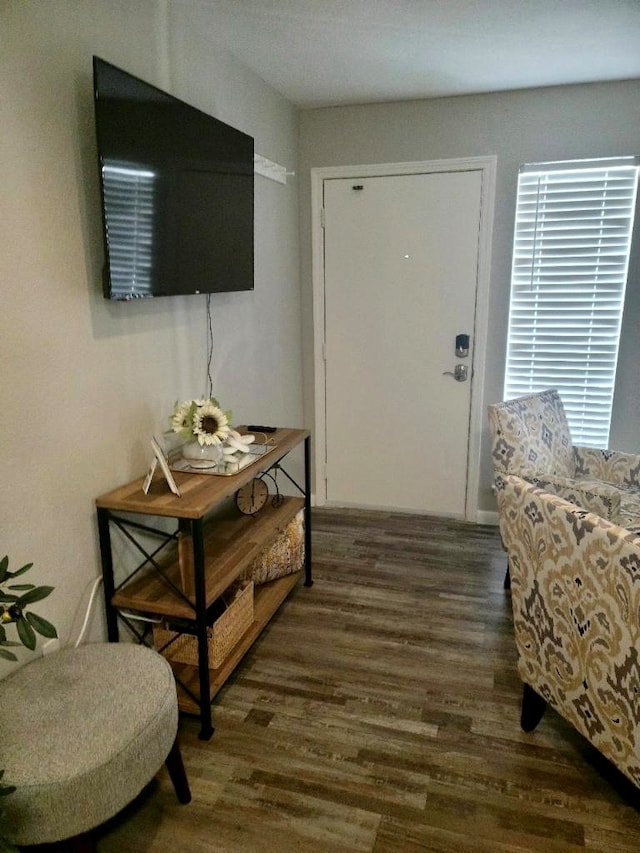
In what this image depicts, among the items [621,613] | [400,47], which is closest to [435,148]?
[400,47]

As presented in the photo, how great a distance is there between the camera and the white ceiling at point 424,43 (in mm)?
2252

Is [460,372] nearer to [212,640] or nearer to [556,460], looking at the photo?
[556,460]

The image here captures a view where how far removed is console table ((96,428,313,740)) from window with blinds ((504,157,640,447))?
1.85 metres

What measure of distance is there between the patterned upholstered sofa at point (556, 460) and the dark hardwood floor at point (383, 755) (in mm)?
655

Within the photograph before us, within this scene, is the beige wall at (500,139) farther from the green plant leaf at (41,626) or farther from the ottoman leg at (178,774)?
the green plant leaf at (41,626)

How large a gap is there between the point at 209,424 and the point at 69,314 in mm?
598

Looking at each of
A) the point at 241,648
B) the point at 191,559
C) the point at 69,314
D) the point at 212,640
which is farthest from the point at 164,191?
the point at 241,648

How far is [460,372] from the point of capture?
363 centimetres

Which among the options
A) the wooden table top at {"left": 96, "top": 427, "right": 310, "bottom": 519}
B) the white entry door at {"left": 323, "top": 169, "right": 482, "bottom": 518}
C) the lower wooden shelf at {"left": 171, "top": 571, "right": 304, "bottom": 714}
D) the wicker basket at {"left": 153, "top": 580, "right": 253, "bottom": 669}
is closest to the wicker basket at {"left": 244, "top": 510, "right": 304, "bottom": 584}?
the lower wooden shelf at {"left": 171, "top": 571, "right": 304, "bottom": 714}

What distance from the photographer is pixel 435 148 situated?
135 inches

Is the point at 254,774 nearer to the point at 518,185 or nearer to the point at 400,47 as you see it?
the point at 400,47

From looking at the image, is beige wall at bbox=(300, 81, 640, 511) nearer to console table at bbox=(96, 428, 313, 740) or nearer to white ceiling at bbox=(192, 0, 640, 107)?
white ceiling at bbox=(192, 0, 640, 107)

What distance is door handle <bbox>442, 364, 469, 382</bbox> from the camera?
142 inches

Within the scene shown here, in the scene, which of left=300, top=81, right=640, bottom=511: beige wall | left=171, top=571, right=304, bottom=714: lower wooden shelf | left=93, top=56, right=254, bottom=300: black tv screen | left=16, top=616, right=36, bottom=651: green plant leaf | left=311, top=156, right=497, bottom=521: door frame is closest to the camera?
left=16, top=616, right=36, bottom=651: green plant leaf
